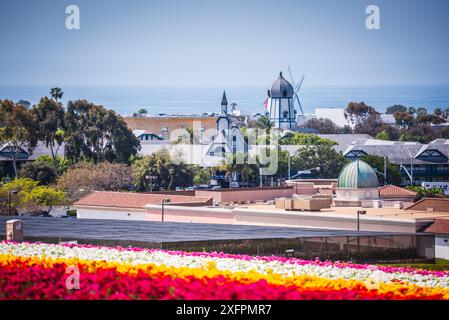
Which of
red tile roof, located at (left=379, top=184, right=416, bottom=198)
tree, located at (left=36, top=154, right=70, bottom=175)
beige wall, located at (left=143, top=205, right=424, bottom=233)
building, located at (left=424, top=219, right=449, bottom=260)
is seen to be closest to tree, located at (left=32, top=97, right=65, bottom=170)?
tree, located at (left=36, top=154, right=70, bottom=175)

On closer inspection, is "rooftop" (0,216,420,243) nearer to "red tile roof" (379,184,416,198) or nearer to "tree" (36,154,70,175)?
"red tile roof" (379,184,416,198)

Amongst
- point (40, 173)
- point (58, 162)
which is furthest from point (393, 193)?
point (58, 162)

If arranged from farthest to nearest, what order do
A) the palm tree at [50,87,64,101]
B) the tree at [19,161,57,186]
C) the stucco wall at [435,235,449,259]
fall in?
the palm tree at [50,87,64,101], the tree at [19,161,57,186], the stucco wall at [435,235,449,259]

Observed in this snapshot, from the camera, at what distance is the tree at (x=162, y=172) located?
11344cm

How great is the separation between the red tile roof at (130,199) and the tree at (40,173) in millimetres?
24683

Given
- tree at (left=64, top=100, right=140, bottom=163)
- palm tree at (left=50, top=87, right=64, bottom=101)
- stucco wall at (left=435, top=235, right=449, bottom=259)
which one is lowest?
stucco wall at (left=435, top=235, right=449, bottom=259)

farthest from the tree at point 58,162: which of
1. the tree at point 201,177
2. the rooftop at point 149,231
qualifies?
the rooftop at point 149,231

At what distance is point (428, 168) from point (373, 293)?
412 ft

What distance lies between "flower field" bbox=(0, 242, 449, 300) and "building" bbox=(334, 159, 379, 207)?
42.1 m

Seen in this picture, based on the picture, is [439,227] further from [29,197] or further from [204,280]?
[29,197]

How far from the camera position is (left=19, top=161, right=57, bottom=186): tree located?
11275 cm

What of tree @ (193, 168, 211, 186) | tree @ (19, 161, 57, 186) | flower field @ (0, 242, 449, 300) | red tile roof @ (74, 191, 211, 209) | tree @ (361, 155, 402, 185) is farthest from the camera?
tree @ (361, 155, 402, 185)

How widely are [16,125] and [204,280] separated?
98.2 metres
